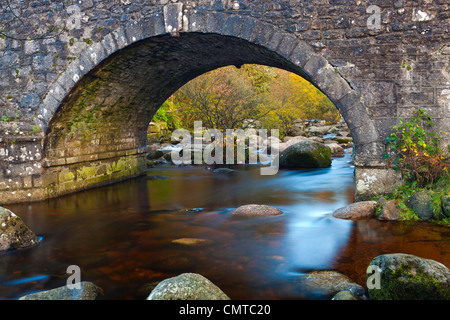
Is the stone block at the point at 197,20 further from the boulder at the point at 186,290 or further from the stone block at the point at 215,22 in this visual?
the boulder at the point at 186,290

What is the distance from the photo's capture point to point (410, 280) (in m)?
2.79

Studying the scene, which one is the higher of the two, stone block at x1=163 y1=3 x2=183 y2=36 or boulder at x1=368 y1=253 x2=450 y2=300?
stone block at x1=163 y1=3 x2=183 y2=36

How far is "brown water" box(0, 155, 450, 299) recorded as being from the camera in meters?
3.70

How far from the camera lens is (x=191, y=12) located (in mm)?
6070

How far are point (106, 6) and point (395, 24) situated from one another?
468cm

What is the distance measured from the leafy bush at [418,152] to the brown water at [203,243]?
2.68 feet

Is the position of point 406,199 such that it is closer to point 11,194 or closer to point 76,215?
point 76,215

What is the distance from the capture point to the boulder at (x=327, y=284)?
316 centimetres

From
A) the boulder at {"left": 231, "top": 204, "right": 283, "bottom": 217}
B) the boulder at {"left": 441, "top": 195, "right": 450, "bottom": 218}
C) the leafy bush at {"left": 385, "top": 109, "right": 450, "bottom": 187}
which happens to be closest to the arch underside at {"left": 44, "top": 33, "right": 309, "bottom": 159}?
Answer: the leafy bush at {"left": 385, "top": 109, "right": 450, "bottom": 187}

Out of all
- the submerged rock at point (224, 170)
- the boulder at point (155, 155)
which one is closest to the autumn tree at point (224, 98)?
the boulder at point (155, 155)

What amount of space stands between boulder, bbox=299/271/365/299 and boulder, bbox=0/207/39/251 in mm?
3455

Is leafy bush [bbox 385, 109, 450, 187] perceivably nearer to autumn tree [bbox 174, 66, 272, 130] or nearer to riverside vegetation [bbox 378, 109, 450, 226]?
riverside vegetation [bbox 378, 109, 450, 226]
